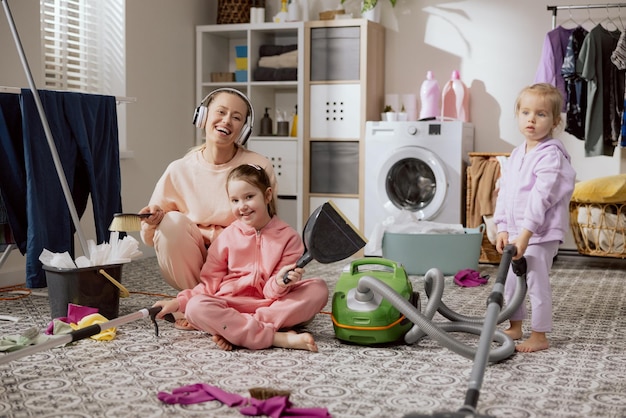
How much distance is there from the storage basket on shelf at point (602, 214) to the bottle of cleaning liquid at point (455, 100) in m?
0.98

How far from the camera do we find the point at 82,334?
2186 mm

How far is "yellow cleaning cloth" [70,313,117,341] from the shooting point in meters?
2.58

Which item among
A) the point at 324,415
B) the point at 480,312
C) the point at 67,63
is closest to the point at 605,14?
the point at 480,312

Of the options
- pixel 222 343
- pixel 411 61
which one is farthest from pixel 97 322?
pixel 411 61

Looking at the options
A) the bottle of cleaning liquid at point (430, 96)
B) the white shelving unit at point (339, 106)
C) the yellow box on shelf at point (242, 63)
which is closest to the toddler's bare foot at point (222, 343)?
the white shelving unit at point (339, 106)

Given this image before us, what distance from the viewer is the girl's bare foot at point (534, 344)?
98.6 inches

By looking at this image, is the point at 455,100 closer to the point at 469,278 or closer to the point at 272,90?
the point at 272,90

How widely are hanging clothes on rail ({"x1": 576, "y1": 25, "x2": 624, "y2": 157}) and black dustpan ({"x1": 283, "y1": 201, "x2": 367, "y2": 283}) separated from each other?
9.07 feet

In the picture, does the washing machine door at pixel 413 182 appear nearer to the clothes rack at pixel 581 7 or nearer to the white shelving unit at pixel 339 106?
the white shelving unit at pixel 339 106

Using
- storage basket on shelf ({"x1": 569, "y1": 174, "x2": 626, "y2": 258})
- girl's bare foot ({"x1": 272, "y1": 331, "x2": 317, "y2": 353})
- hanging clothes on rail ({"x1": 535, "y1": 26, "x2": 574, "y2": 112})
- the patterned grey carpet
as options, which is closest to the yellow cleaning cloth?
the patterned grey carpet

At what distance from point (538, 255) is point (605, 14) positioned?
115 inches

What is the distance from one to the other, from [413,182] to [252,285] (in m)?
2.51

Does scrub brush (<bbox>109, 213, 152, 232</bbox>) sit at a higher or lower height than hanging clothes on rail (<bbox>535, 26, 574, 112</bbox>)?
lower

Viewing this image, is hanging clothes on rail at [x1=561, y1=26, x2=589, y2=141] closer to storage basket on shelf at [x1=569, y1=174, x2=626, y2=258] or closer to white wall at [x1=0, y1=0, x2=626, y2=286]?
white wall at [x1=0, y1=0, x2=626, y2=286]
